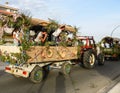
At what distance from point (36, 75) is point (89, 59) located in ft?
16.5

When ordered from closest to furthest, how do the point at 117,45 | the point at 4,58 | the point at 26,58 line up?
the point at 26,58, the point at 4,58, the point at 117,45

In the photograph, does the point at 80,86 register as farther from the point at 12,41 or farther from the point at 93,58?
→ the point at 93,58

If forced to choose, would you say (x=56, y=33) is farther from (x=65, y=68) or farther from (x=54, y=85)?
(x=54, y=85)

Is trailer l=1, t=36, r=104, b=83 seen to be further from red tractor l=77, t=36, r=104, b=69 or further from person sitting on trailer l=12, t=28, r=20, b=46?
person sitting on trailer l=12, t=28, r=20, b=46

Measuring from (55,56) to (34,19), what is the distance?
1825 millimetres

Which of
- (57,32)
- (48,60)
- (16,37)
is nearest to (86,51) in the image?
(57,32)

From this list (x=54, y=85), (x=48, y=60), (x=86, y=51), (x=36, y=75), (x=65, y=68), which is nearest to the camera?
(x=54, y=85)

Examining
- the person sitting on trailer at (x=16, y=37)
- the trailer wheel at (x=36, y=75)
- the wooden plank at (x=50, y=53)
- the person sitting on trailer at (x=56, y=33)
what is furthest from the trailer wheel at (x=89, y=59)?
the person sitting on trailer at (x=16, y=37)

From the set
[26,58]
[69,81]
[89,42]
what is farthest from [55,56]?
[89,42]

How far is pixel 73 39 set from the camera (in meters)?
12.8

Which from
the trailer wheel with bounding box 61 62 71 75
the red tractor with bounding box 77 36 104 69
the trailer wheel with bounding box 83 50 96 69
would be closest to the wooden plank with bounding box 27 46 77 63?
the trailer wheel with bounding box 61 62 71 75

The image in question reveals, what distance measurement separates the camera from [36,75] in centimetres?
995

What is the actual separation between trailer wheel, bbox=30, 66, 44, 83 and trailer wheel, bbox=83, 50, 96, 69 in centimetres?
432

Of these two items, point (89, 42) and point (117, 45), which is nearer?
point (89, 42)
